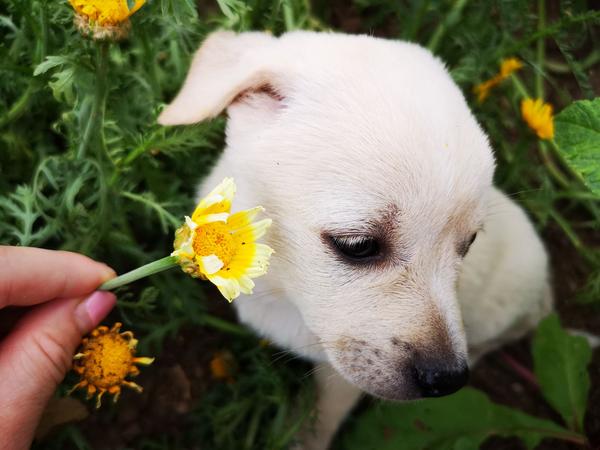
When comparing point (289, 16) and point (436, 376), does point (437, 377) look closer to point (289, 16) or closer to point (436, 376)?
point (436, 376)

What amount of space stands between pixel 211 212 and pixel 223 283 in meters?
0.18

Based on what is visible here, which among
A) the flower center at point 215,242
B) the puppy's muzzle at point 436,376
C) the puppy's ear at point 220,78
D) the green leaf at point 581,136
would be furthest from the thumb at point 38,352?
the green leaf at point 581,136

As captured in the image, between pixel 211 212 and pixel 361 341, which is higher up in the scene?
pixel 211 212

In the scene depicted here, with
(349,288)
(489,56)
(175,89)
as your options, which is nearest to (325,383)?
(349,288)

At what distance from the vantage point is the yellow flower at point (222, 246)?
1.35 metres

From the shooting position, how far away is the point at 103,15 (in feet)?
4.97

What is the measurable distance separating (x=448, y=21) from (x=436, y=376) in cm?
170

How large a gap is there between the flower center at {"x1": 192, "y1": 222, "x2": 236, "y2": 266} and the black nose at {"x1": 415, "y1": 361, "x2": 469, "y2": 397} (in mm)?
725

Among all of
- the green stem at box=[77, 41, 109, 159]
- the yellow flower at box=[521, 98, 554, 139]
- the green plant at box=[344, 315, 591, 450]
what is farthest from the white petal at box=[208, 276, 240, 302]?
the yellow flower at box=[521, 98, 554, 139]

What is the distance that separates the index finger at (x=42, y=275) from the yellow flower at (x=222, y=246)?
1.37ft

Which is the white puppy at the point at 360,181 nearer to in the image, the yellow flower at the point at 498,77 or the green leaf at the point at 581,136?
the green leaf at the point at 581,136

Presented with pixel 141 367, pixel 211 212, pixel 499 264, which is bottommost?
pixel 141 367

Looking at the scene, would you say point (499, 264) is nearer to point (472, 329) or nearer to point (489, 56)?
point (472, 329)

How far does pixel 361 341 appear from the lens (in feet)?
5.81
